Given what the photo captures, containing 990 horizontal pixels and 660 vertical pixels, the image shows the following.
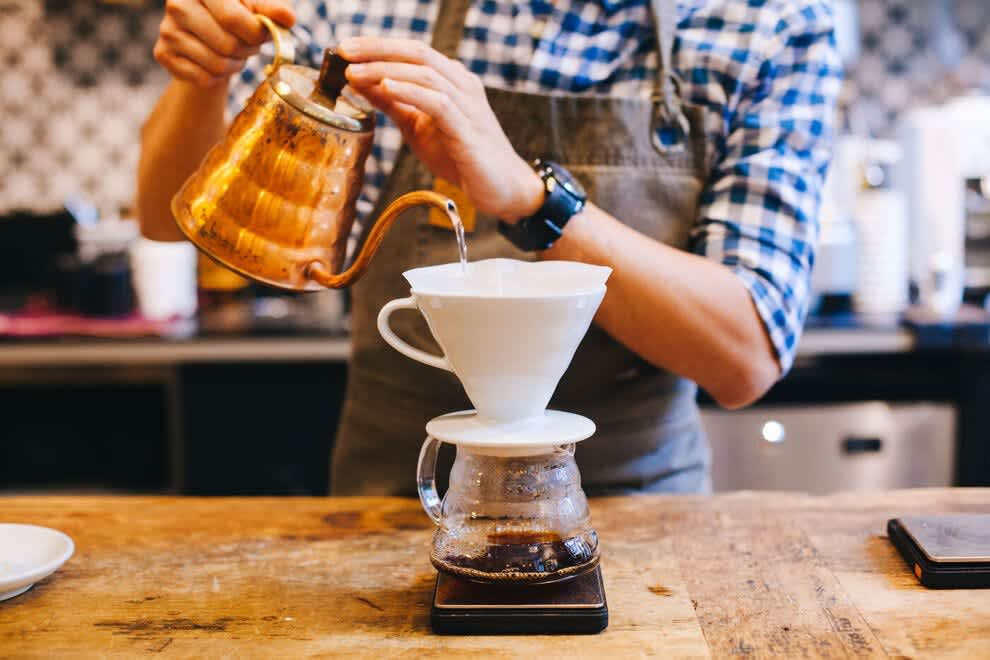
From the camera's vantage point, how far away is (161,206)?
1.40 m

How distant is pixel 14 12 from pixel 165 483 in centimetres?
161

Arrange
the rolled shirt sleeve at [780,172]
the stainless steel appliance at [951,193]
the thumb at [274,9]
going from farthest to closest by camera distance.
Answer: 1. the stainless steel appliance at [951,193]
2. the rolled shirt sleeve at [780,172]
3. the thumb at [274,9]

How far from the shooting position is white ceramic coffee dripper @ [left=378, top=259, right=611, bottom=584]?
2.62 feet

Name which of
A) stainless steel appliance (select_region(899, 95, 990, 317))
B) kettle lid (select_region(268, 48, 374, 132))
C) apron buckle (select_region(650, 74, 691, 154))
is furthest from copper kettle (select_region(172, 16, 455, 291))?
stainless steel appliance (select_region(899, 95, 990, 317))

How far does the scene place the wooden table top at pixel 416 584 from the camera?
0.80 metres

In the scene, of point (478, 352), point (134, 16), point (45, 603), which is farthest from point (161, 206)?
point (134, 16)

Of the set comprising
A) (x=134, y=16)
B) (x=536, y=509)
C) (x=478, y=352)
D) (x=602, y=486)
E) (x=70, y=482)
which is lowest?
(x=70, y=482)

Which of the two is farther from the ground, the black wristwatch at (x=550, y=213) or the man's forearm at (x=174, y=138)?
the man's forearm at (x=174, y=138)

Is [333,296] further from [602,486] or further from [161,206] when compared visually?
[602,486]

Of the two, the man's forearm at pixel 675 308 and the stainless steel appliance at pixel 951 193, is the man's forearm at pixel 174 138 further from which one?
the stainless steel appliance at pixel 951 193

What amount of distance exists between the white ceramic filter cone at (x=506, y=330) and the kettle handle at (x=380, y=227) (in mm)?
48

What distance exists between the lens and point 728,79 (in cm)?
130

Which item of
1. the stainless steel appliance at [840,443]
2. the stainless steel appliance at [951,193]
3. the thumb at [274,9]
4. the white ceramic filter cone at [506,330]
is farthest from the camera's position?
the stainless steel appliance at [951,193]

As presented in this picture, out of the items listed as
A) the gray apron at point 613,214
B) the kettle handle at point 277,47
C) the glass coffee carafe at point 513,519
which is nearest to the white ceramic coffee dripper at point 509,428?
the glass coffee carafe at point 513,519
